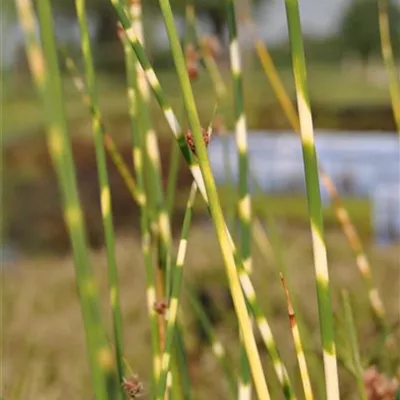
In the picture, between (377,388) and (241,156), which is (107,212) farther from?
(377,388)

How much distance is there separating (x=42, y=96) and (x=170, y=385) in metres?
0.21

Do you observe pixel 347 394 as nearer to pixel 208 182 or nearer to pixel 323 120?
pixel 208 182

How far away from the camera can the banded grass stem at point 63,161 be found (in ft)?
0.49

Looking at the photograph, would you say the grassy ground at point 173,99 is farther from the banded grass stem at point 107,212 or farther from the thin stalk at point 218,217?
the thin stalk at point 218,217

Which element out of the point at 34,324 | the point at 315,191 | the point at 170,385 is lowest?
the point at 34,324

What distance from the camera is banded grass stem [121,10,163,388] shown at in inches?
13.7

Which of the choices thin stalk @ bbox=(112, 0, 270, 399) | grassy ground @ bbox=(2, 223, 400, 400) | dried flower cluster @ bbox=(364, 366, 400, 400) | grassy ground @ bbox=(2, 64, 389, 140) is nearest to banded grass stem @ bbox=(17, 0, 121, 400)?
thin stalk @ bbox=(112, 0, 270, 399)

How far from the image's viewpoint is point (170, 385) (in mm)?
329

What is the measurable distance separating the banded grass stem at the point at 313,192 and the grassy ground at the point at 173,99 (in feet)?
16.8

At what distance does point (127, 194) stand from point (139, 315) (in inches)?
100

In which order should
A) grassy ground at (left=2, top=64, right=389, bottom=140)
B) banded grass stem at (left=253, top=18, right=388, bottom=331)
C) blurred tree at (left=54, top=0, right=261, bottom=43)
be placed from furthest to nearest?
grassy ground at (left=2, top=64, right=389, bottom=140), blurred tree at (left=54, top=0, right=261, bottom=43), banded grass stem at (left=253, top=18, right=388, bottom=331)

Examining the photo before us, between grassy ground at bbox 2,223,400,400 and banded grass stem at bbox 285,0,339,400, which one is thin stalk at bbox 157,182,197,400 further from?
grassy ground at bbox 2,223,400,400

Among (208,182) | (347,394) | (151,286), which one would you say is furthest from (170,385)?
(347,394)

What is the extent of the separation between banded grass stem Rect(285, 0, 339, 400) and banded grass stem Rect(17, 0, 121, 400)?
0.06 meters
